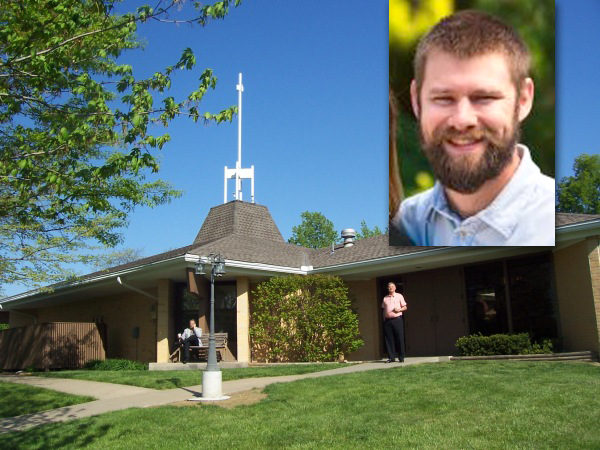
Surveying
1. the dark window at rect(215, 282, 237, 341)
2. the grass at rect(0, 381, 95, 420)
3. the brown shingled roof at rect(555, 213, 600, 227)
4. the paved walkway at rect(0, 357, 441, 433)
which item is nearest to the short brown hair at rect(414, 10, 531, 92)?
the brown shingled roof at rect(555, 213, 600, 227)

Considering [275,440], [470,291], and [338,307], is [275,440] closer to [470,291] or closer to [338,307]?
[338,307]

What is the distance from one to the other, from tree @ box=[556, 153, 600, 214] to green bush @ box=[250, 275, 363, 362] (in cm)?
2850

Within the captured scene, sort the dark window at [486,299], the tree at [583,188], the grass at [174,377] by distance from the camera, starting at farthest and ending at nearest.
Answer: the tree at [583,188] → the dark window at [486,299] → the grass at [174,377]

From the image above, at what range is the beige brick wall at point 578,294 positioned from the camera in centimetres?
1228

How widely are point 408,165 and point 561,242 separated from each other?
4.26 m

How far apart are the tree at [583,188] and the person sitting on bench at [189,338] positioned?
30500 mm

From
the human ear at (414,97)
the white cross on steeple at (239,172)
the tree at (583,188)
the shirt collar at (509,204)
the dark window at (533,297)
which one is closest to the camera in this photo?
the shirt collar at (509,204)

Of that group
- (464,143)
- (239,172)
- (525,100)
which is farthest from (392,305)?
(239,172)

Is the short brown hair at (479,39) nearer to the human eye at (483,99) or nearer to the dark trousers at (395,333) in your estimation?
the human eye at (483,99)

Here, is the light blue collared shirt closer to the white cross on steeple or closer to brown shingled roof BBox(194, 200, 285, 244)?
brown shingled roof BBox(194, 200, 285, 244)

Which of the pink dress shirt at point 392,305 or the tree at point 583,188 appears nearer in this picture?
the pink dress shirt at point 392,305

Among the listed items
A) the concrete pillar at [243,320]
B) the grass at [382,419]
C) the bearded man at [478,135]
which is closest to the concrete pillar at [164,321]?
the concrete pillar at [243,320]

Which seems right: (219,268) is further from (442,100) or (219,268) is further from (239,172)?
(239,172)

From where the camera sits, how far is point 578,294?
42.5ft
